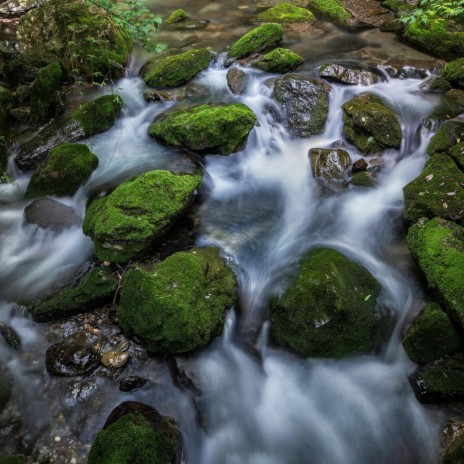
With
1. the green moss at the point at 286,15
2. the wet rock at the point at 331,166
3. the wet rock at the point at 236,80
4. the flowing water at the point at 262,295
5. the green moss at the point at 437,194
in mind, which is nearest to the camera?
the flowing water at the point at 262,295

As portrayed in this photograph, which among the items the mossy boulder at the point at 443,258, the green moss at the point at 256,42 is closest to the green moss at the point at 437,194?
the mossy boulder at the point at 443,258

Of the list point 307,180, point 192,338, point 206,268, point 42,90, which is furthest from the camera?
point 42,90

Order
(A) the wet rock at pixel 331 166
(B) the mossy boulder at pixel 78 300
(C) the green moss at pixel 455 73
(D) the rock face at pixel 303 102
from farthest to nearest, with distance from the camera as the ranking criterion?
(C) the green moss at pixel 455 73, (D) the rock face at pixel 303 102, (A) the wet rock at pixel 331 166, (B) the mossy boulder at pixel 78 300

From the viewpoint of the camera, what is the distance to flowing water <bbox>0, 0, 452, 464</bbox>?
11.6 ft

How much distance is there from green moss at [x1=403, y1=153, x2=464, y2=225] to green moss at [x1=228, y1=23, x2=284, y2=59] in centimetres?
541

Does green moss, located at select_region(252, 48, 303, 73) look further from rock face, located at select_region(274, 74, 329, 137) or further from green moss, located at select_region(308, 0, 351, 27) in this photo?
green moss, located at select_region(308, 0, 351, 27)

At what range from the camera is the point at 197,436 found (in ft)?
11.6

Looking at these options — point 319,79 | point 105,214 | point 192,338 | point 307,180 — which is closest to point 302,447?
point 192,338

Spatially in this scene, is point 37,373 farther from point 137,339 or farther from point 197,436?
point 197,436

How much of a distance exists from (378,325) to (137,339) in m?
2.62

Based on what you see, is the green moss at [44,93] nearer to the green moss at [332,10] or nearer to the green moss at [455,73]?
the green moss at [455,73]

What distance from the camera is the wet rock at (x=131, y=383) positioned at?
373cm

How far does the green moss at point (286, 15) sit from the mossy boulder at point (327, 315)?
9285mm

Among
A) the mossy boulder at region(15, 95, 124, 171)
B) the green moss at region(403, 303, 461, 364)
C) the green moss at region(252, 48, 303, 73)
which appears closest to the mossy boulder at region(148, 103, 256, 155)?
the mossy boulder at region(15, 95, 124, 171)
